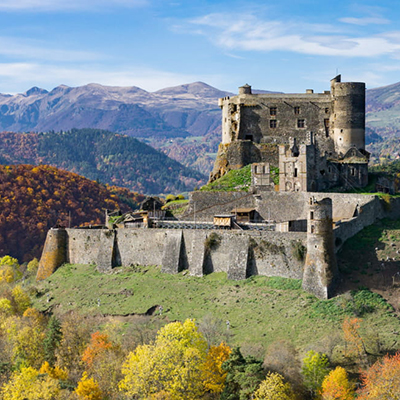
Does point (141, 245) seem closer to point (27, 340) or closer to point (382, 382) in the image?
point (27, 340)

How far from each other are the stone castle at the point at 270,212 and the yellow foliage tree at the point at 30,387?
17.7m

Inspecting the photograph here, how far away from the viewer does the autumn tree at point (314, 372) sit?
48219 mm

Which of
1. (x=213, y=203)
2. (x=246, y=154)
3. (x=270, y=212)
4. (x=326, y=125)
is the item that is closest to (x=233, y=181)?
(x=213, y=203)

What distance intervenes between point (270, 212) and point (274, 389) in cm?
2593

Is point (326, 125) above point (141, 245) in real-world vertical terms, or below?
above

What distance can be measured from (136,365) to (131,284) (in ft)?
57.7

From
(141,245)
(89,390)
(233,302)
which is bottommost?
(89,390)

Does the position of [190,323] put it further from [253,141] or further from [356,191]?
[253,141]

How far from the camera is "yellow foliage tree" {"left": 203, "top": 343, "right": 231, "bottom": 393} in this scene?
162 feet

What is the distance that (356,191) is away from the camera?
2854 inches

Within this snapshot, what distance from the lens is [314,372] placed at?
48.4 meters

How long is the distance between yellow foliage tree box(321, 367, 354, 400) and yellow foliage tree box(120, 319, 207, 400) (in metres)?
8.86

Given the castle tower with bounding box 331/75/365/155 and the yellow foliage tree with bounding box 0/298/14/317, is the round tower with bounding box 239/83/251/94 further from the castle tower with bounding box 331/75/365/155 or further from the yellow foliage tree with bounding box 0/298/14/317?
the yellow foliage tree with bounding box 0/298/14/317

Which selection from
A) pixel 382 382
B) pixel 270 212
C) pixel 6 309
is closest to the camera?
pixel 382 382
